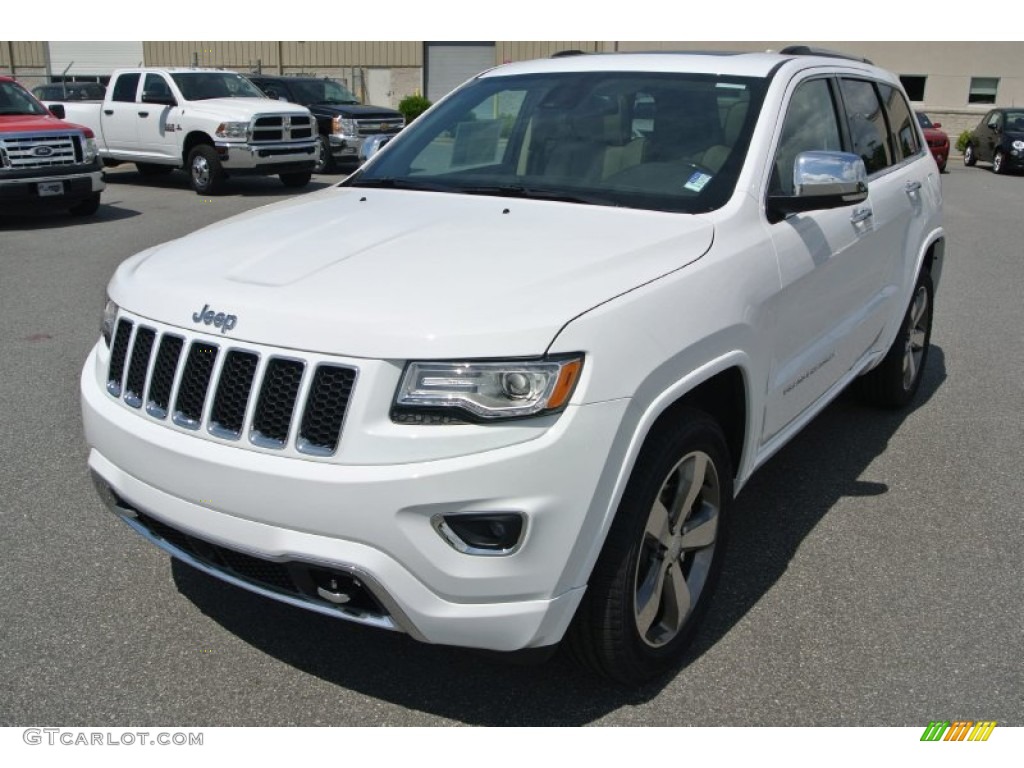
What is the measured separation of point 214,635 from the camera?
340 cm

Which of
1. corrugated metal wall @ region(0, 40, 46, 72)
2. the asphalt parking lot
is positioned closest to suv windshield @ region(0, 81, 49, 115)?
the asphalt parking lot

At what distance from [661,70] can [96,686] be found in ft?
10.0

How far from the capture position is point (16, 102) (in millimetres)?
13359

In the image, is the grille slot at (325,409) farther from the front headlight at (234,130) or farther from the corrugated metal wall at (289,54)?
the corrugated metal wall at (289,54)

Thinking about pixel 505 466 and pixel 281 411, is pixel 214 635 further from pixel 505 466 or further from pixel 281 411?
pixel 505 466

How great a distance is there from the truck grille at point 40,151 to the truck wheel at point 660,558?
11.7 metres

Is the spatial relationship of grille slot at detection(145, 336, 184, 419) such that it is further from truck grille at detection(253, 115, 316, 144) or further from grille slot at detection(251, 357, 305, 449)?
truck grille at detection(253, 115, 316, 144)

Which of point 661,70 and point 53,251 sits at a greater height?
point 661,70

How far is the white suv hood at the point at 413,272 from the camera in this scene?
258cm

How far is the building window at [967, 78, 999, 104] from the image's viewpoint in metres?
39.5

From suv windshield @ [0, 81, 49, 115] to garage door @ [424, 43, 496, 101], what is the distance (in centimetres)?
2755

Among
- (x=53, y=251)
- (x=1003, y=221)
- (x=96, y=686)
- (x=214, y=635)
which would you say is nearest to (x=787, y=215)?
(x=214, y=635)

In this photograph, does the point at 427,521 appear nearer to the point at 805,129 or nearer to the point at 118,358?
the point at 118,358

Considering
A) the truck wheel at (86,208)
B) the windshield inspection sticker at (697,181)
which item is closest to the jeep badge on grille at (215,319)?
the windshield inspection sticker at (697,181)
